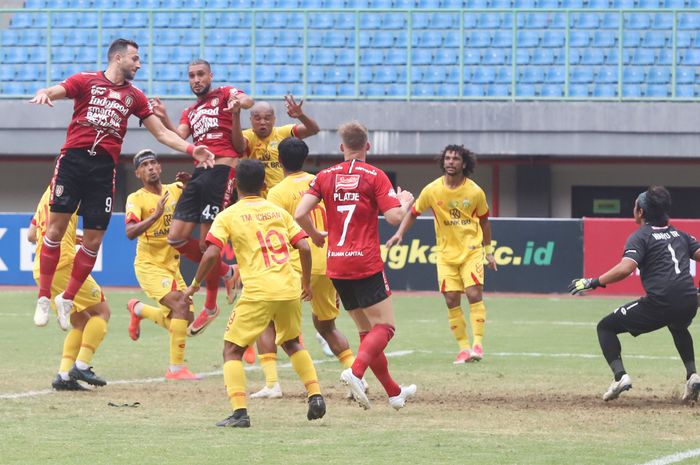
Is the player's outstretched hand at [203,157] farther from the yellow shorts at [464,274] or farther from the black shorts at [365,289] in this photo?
the yellow shorts at [464,274]

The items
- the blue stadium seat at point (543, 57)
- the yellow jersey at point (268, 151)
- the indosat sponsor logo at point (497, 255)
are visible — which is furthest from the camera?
the blue stadium seat at point (543, 57)

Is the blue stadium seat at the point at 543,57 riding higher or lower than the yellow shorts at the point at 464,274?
higher

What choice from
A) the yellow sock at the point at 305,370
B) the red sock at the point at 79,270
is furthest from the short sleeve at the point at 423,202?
the yellow sock at the point at 305,370

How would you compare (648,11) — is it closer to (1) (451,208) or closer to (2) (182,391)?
(1) (451,208)

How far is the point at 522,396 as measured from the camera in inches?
454

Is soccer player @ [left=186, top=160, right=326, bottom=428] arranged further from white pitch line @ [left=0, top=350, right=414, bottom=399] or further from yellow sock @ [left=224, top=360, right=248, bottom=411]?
white pitch line @ [left=0, top=350, right=414, bottom=399]

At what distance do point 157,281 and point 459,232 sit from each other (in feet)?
12.3

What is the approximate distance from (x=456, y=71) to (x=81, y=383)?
59.8ft

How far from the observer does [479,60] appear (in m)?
29.3

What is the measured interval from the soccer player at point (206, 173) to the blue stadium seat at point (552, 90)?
16.8m

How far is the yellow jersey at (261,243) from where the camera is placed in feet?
30.9

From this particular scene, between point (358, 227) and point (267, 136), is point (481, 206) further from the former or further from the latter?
point (358, 227)

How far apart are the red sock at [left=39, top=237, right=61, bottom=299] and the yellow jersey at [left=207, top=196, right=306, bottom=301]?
9.30 feet

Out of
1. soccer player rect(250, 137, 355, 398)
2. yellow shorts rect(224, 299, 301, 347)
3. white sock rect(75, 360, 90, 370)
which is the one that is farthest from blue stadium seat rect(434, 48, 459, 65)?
yellow shorts rect(224, 299, 301, 347)
